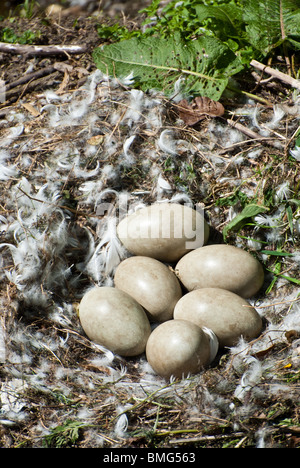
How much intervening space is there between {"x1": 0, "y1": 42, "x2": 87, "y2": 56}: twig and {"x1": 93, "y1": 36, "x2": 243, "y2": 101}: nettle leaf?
489mm

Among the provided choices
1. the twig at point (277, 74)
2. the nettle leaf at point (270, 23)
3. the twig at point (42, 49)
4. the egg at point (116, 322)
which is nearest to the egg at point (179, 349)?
the egg at point (116, 322)

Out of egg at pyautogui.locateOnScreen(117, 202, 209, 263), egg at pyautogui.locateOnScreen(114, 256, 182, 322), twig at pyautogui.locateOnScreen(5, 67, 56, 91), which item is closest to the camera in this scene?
egg at pyautogui.locateOnScreen(114, 256, 182, 322)

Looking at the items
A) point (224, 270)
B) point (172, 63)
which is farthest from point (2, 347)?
point (172, 63)

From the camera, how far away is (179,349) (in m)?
2.30

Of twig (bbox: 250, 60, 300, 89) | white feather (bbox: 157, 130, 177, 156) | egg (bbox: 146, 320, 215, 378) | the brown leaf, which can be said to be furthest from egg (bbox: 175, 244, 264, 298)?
twig (bbox: 250, 60, 300, 89)

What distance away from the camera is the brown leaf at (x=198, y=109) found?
3109 millimetres

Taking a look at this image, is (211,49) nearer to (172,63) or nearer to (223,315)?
(172,63)

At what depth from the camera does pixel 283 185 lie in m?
2.86

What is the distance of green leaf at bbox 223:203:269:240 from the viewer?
2.78 m

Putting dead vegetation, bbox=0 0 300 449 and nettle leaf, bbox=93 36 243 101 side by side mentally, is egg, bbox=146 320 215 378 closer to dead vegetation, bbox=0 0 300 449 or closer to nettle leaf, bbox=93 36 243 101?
dead vegetation, bbox=0 0 300 449

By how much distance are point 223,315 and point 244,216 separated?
2.04 feet

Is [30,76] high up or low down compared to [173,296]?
up

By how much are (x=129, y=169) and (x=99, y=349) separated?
1123 mm

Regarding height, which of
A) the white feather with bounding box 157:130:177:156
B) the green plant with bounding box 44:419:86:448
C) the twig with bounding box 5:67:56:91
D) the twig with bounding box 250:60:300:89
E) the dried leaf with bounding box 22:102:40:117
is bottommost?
the green plant with bounding box 44:419:86:448
